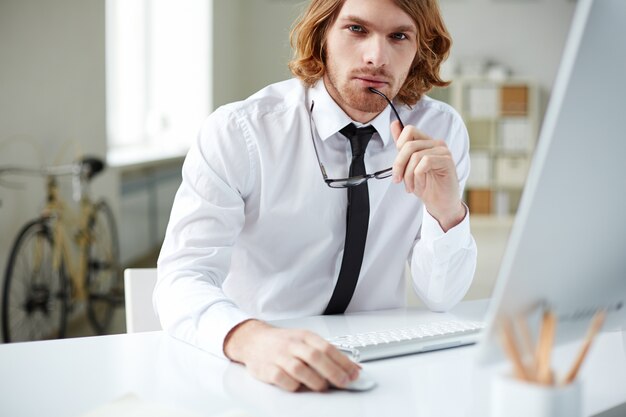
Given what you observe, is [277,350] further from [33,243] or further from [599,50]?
[33,243]

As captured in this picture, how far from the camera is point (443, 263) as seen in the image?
151 centimetres

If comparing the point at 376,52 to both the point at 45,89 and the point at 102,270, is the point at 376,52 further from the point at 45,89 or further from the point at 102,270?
the point at 102,270

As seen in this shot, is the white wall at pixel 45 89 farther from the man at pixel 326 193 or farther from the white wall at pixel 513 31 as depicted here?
the white wall at pixel 513 31

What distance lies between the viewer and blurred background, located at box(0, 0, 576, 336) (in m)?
3.82

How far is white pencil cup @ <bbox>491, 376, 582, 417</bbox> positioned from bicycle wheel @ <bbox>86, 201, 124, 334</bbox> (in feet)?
12.1

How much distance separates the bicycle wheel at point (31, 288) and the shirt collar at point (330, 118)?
217 centimetres

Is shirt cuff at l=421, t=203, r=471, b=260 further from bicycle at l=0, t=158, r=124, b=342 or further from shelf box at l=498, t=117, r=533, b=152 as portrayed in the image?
shelf box at l=498, t=117, r=533, b=152

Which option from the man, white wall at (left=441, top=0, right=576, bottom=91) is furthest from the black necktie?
white wall at (left=441, top=0, right=576, bottom=91)

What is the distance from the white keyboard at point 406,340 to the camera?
1.10 m

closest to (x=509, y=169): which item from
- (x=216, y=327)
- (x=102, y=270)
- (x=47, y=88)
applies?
(x=102, y=270)

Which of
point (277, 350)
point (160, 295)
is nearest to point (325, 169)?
point (160, 295)

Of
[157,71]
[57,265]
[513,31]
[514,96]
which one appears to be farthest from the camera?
[513,31]

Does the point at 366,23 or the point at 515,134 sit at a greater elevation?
the point at 366,23

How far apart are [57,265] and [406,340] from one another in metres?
2.98
